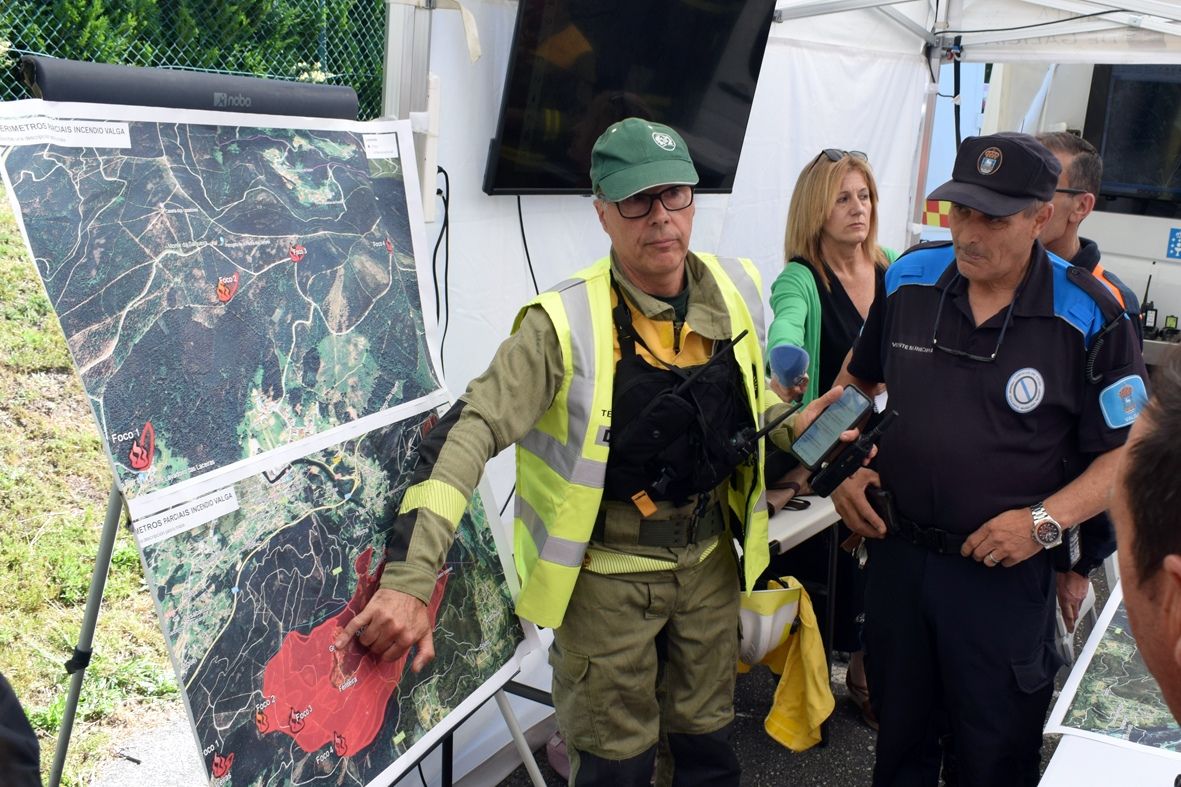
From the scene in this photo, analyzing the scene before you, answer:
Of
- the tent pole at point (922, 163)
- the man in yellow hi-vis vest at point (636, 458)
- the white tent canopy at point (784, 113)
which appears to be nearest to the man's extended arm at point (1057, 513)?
the man in yellow hi-vis vest at point (636, 458)

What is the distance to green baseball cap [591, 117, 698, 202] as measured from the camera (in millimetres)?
2174

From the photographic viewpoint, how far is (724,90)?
13.1 ft

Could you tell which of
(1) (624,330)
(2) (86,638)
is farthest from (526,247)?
(2) (86,638)

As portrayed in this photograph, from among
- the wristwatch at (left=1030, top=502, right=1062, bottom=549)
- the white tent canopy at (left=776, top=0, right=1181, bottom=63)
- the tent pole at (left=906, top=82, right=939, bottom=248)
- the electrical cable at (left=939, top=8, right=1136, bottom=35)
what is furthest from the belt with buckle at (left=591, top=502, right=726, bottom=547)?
the tent pole at (left=906, top=82, right=939, bottom=248)

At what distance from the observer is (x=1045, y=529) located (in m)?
2.41

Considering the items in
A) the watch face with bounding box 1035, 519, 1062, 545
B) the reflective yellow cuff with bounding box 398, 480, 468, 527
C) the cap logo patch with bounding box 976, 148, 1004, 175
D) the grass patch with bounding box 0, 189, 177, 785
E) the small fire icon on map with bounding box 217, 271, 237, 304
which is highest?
the cap logo patch with bounding box 976, 148, 1004, 175

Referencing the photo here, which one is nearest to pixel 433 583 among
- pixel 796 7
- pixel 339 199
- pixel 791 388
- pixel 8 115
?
pixel 339 199

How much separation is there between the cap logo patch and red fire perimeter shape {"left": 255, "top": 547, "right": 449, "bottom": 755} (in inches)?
69.2

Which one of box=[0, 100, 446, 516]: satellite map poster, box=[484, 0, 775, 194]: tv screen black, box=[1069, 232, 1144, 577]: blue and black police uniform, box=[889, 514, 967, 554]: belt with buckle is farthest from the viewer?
box=[484, 0, 775, 194]: tv screen black

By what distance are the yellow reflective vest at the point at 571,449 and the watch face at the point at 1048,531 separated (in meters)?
0.69

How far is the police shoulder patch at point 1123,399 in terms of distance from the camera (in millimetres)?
2352

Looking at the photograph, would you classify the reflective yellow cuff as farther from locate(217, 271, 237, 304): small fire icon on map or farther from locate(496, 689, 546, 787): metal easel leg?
locate(496, 689, 546, 787): metal easel leg

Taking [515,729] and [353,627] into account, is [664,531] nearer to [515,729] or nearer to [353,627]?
[515,729]

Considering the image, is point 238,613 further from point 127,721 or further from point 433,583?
point 127,721
